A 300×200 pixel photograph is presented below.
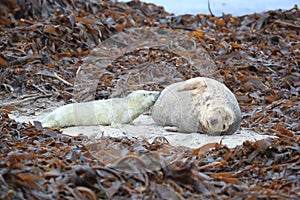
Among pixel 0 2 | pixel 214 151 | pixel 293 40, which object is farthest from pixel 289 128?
pixel 0 2

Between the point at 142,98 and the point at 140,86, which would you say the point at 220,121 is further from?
the point at 140,86

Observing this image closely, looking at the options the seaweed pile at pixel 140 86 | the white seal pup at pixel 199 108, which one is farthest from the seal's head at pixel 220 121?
Result: the seaweed pile at pixel 140 86

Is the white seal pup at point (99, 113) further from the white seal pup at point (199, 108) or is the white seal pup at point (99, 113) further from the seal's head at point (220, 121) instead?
the seal's head at point (220, 121)

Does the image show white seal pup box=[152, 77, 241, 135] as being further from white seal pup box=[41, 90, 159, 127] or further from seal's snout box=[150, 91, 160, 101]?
white seal pup box=[41, 90, 159, 127]

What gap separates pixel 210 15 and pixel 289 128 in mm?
5195

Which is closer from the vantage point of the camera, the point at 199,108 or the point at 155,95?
the point at 199,108

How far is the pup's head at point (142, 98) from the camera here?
5.89 meters

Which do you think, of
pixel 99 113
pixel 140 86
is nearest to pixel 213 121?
pixel 99 113

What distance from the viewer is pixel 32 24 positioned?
830cm

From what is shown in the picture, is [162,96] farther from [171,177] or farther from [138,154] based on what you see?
[171,177]

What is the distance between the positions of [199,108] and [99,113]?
870 mm

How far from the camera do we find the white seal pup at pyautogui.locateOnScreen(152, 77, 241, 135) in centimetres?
538

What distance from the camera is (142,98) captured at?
594 cm

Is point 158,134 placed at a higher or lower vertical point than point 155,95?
lower
